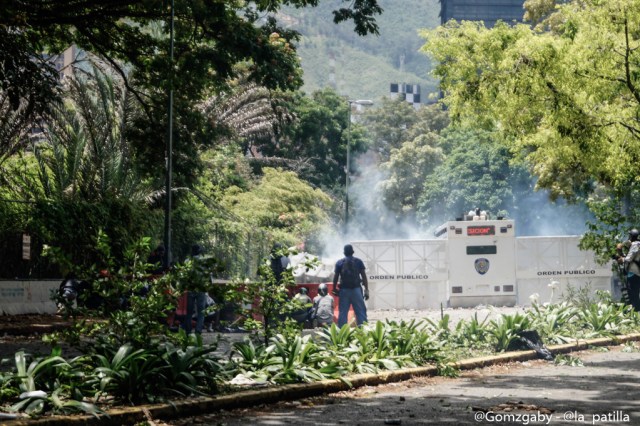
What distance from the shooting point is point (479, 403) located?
1077cm

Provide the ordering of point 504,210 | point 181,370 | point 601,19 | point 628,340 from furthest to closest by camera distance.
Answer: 1. point 504,210
2. point 601,19
3. point 628,340
4. point 181,370

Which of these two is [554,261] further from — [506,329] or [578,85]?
[506,329]

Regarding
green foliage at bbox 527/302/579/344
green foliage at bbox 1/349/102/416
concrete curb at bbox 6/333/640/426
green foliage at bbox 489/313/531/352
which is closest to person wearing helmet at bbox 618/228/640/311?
green foliage at bbox 527/302/579/344

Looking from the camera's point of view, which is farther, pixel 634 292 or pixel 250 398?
pixel 634 292

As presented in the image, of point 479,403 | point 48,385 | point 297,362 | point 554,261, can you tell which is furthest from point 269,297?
point 554,261

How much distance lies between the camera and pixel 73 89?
32188 millimetres

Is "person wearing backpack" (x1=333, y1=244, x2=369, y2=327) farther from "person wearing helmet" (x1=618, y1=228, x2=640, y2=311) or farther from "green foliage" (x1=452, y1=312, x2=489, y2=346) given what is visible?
"person wearing helmet" (x1=618, y1=228, x2=640, y2=311)

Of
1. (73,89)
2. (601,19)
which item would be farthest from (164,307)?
(73,89)

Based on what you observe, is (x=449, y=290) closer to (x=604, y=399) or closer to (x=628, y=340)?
(x=628, y=340)

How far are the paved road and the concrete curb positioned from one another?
0.44ft

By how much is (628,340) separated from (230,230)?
64.4 ft

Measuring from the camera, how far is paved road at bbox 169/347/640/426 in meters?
9.51

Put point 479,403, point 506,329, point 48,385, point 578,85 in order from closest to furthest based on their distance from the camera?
point 48,385, point 479,403, point 506,329, point 578,85

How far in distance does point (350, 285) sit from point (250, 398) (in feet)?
32.2
